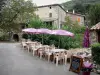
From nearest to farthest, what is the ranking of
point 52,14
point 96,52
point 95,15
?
point 96,52 → point 95,15 → point 52,14

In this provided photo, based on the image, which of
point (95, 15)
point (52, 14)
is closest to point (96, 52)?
point (95, 15)

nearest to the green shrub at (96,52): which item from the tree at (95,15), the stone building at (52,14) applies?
the tree at (95,15)

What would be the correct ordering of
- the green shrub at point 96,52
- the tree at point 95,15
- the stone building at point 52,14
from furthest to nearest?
1. the stone building at point 52,14
2. the tree at point 95,15
3. the green shrub at point 96,52

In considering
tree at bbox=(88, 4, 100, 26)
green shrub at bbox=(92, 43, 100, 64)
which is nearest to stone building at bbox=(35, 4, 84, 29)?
tree at bbox=(88, 4, 100, 26)

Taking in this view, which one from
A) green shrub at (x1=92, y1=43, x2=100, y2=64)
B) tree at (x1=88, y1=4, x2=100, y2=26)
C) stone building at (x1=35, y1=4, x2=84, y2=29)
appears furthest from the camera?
stone building at (x1=35, y1=4, x2=84, y2=29)

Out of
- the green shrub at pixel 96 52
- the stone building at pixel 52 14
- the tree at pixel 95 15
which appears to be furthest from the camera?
the stone building at pixel 52 14

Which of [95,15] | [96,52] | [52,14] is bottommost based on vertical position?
[96,52]

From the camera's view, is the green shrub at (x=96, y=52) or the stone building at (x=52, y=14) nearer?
the green shrub at (x=96, y=52)

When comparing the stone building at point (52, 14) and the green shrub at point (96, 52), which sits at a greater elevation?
the stone building at point (52, 14)

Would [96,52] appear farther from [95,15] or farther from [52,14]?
[52,14]

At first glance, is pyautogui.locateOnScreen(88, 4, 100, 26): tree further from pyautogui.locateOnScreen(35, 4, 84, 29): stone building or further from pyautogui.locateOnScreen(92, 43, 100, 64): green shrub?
pyautogui.locateOnScreen(92, 43, 100, 64): green shrub

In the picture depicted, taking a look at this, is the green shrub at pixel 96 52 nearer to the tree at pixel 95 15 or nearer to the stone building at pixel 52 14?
the tree at pixel 95 15

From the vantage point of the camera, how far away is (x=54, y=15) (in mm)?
51625

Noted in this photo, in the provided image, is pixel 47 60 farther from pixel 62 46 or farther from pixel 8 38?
pixel 8 38
